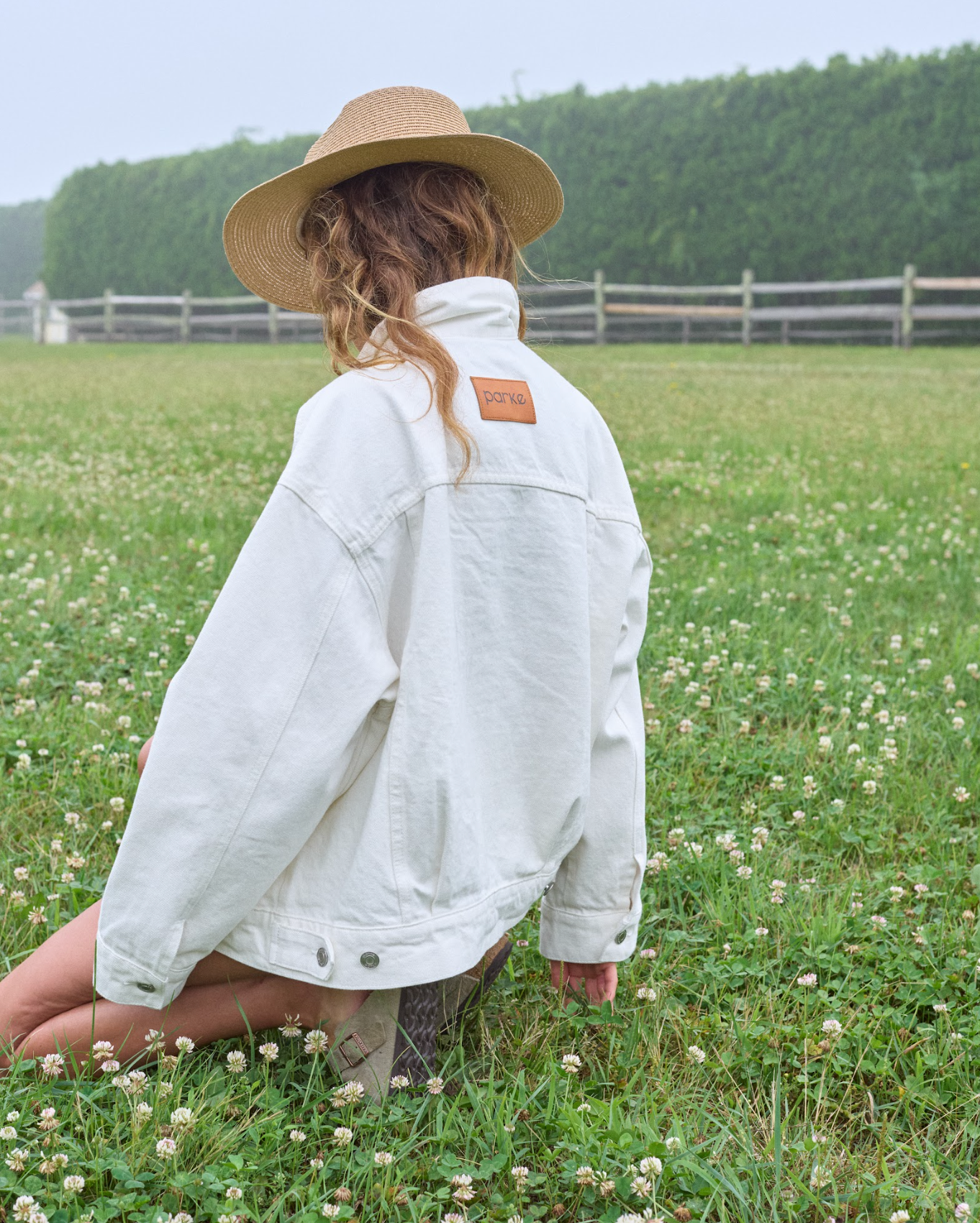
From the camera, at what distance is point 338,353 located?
2.12 metres

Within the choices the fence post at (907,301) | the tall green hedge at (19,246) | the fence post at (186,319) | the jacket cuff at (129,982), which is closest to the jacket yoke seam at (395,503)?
the jacket cuff at (129,982)

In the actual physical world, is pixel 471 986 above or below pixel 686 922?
above

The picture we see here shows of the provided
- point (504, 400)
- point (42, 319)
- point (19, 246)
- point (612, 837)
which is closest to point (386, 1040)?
point (612, 837)

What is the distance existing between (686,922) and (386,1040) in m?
1.05

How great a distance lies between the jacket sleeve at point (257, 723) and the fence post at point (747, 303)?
25.8 m

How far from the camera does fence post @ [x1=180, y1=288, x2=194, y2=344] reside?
→ 32.7 m

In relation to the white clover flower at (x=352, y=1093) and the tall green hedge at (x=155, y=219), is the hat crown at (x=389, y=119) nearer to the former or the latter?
the white clover flower at (x=352, y=1093)

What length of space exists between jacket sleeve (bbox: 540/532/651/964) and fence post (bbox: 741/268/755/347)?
25.2 meters

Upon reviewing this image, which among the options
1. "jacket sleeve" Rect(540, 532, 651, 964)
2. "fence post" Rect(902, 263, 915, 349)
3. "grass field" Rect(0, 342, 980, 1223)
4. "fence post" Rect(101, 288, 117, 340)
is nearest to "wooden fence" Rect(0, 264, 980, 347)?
"fence post" Rect(902, 263, 915, 349)

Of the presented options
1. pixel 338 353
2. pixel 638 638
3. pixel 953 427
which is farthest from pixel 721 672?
pixel 953 427

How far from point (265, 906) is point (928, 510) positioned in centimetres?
632

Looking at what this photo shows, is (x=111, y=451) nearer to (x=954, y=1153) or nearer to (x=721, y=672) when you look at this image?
(x=721, y=672)

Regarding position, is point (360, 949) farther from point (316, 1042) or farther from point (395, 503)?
point (395, 503)

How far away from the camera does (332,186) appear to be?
2.21m
